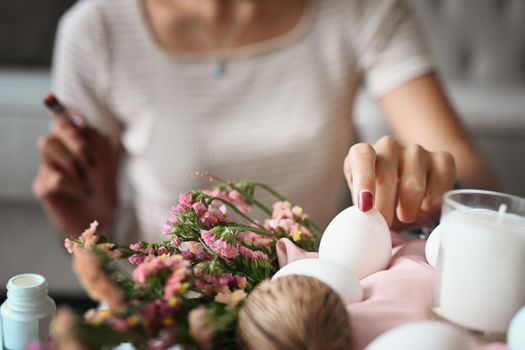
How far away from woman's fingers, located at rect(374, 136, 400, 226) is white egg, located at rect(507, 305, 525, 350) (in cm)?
12

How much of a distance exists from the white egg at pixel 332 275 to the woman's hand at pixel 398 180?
0.05m

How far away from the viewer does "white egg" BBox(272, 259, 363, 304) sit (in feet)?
0.99

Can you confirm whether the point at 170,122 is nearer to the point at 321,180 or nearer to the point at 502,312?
the point at 321,180

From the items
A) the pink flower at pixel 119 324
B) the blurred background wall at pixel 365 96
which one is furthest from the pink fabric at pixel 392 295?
the blurred background wall at pixel 365 96

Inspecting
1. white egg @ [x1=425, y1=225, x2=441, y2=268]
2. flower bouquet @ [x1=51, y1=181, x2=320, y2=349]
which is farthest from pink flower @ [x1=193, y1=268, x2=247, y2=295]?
white egg @ [x1=425, y1=225, x2=441, y2=268]

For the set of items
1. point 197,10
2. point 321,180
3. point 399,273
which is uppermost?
point 197,10

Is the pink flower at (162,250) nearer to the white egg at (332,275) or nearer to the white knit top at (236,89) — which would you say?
the white egg at (332,275)

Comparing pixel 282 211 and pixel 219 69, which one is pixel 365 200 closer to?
pixel 282 211

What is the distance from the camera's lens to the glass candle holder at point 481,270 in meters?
0.28

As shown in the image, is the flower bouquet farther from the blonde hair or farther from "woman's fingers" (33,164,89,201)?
"woman's fingers" (33,164,89,201)

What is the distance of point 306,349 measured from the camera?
25 centimetres

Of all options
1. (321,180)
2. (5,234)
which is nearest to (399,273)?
(321,180)

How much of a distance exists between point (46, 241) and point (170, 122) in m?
0.72

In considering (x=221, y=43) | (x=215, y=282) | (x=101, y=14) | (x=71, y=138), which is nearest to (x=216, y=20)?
(x=221, y=43)
